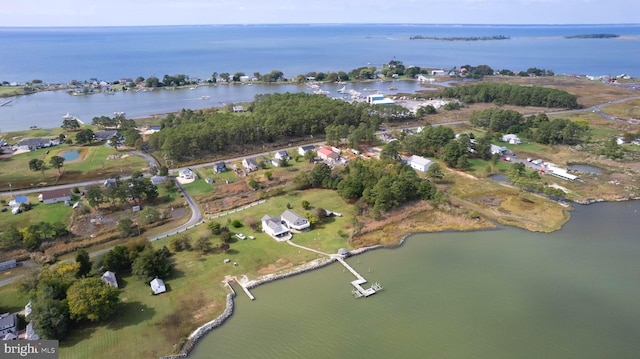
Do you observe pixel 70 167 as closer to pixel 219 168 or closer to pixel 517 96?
pixel 219 168

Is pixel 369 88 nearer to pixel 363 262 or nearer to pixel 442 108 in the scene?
pixel 442 108

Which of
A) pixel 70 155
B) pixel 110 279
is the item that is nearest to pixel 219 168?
pixel 110 279

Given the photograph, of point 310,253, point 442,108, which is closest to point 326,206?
point 310,253

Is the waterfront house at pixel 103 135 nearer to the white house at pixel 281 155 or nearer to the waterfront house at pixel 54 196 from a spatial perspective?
the waterfront house at pixel 54 196

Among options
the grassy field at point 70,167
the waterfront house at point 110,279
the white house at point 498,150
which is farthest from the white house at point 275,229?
the white house at point 498,150

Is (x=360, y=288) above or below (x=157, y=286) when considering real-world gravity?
below

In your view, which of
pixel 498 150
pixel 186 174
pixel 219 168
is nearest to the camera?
pixel 186 174
